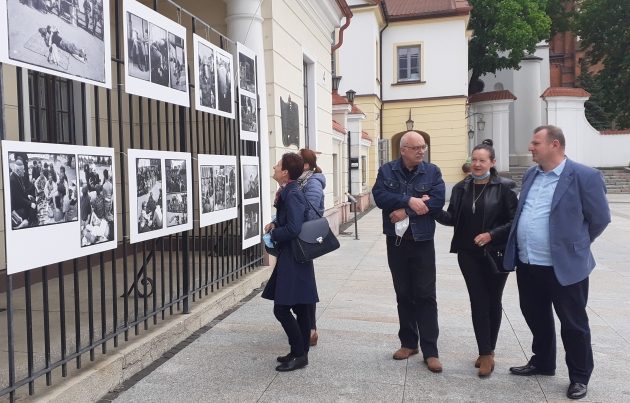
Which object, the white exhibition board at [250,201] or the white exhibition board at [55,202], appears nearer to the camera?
the white exhibition board at [55,202]

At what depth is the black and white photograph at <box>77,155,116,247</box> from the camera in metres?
3.42

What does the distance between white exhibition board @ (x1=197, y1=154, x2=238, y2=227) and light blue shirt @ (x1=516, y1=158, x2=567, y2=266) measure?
2.95 metres

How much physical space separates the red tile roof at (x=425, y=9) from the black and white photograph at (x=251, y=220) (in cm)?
2135

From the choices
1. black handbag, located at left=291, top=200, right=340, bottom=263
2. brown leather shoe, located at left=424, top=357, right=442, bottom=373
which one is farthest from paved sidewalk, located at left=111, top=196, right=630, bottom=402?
black handbag, located at left=291, top=200, right=340, bottom=263

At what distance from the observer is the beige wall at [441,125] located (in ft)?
84.2

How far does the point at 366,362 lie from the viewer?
4395mm

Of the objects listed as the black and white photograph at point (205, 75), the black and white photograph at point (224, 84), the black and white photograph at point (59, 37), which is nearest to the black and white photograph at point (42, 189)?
the black and white photograph at point (59, 37)

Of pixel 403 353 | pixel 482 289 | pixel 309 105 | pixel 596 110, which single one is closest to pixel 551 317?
pixel 482 289

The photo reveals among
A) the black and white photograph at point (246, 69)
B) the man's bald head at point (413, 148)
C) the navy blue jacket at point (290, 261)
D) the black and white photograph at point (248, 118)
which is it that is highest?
the black and white photograph at point (246, 69)

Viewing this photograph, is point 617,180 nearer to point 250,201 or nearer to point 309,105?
point 309,105

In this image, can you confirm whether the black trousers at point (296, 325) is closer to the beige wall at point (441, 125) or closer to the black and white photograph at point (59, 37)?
the black and white photograph at point (59, 37)

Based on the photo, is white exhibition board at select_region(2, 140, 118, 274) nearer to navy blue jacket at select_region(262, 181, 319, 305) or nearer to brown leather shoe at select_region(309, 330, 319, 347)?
navy blue jacket at select_region(262, 181, 319, 305)

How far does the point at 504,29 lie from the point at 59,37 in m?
29.6

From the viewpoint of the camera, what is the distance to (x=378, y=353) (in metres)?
4.61
